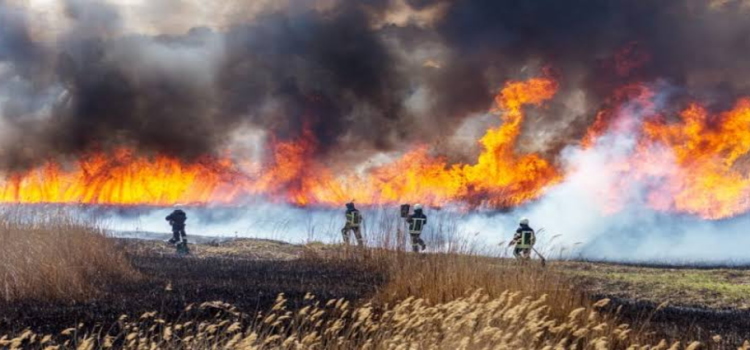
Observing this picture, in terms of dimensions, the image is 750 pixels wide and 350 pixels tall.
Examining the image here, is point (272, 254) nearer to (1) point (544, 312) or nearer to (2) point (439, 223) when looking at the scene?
(2) point (439, 223)

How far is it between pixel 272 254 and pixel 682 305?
12.9m

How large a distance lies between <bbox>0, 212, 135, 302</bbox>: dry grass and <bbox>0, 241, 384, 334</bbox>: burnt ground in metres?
0.40

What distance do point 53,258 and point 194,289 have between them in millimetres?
2434

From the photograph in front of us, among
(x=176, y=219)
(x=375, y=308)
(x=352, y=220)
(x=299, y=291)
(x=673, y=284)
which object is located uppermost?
(x=352, y=220)

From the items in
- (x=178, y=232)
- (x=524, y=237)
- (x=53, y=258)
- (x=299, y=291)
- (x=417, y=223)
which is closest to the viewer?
(x=53, y=258)

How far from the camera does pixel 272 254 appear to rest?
23.8 metres

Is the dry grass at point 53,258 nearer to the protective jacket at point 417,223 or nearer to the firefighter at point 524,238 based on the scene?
the protective jacket at point 417,223

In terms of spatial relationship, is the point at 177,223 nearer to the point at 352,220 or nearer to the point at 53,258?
the point at 352,220

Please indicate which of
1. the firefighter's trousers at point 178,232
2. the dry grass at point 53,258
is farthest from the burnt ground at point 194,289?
the firefighter's trousers at point 178,232

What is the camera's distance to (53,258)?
12.7 metres

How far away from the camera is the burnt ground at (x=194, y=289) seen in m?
10.5

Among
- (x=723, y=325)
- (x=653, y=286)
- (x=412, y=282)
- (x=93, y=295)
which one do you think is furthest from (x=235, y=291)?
(x=653, y=286)

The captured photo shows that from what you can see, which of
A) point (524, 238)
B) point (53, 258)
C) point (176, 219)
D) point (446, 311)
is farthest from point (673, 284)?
point (176, 219)

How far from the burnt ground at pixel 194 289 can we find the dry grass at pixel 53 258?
40 centimetres
